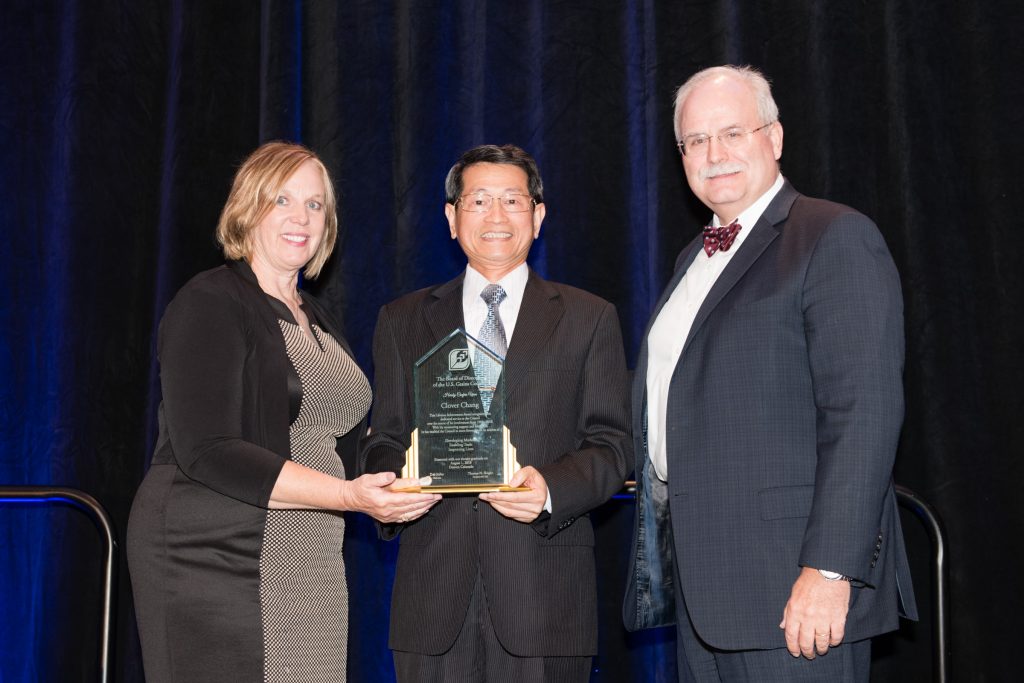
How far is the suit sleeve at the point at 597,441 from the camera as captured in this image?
249 centimetres

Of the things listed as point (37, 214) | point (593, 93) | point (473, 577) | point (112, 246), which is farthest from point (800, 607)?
point (37, 214)

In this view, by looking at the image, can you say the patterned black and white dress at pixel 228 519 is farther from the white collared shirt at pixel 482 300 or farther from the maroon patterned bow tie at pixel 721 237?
the maroon patterned bow tie at pixel 721 237

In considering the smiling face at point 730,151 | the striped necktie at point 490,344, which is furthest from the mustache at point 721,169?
the striped necktie at point 490,344

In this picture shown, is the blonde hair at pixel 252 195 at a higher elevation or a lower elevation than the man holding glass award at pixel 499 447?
higher

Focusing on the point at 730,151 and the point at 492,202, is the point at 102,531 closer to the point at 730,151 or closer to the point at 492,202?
the point at 492,202

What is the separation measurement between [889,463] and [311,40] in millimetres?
3150

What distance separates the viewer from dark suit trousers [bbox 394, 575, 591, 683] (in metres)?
2.48

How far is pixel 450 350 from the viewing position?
7.80ft

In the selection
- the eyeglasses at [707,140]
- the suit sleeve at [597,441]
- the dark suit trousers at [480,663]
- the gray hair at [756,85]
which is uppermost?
the gray hair at [756,85]

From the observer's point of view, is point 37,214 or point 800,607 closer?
point 800,607

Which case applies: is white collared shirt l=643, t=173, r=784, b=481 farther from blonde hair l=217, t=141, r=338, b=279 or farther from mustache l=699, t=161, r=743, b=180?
blonde hair l=217, t=141, r=338, b=279

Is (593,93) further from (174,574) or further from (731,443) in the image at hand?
(174,574)

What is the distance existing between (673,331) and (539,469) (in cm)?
49

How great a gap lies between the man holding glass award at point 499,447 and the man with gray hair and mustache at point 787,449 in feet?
Result: 0.82
